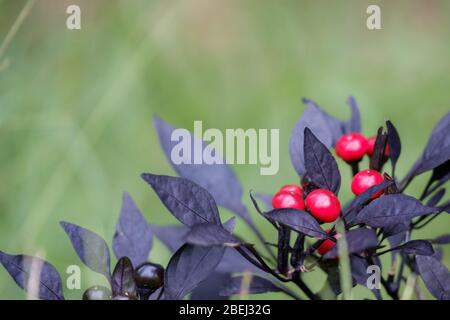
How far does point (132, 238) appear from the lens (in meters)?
0.86

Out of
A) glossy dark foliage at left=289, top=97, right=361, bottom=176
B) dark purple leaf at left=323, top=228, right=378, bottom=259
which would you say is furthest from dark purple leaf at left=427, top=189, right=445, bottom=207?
dark purple leaf at left=323, top=228, right=378, bottom=259

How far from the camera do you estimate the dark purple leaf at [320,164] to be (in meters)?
0.74

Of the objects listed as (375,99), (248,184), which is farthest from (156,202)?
(375,99)

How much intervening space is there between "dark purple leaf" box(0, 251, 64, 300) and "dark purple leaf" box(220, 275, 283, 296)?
0.19 meters

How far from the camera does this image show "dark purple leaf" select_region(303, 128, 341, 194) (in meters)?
0.74

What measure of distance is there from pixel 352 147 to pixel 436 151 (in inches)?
3.9

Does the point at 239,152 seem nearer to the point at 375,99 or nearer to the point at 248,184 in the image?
the point at 248,184

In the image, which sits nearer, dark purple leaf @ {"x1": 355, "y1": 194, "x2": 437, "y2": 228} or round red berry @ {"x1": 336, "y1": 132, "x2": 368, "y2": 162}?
dark purple leaf @ {"x1": 355, "y1": 194, "x2": 437, "y2": 228}

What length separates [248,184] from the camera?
1793 mm

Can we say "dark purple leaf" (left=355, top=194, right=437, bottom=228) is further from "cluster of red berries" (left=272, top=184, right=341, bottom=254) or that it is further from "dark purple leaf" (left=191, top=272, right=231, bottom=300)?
"dark purple leaf" (left=191, top=272, right=231, bottom=300)

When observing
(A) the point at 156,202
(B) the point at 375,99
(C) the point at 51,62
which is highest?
(C) the point at 51,62
